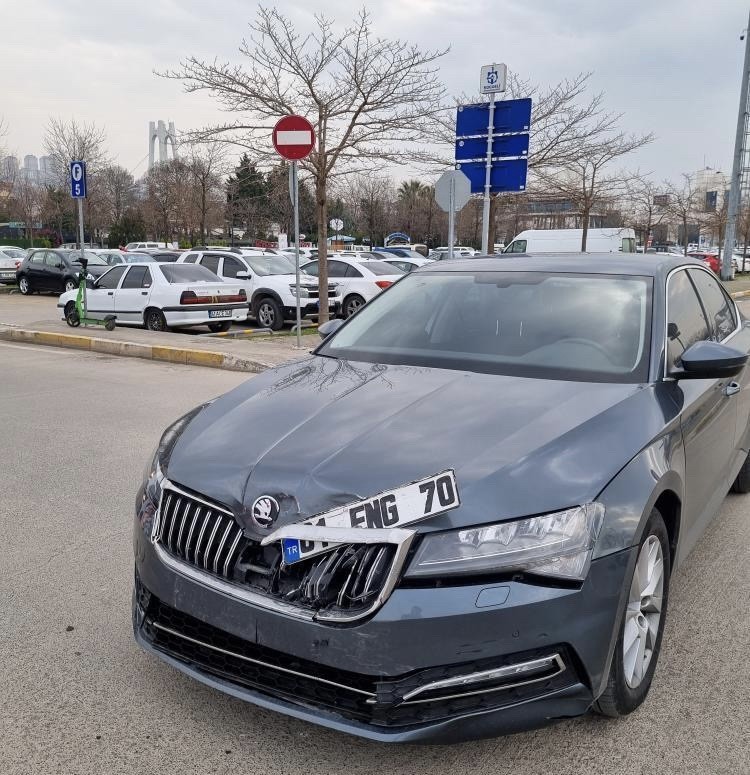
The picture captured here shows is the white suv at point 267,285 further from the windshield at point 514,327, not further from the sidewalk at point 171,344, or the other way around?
the windshield at point 514,327

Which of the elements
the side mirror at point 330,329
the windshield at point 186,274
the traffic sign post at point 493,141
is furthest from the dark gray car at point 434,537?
the windshield at point 186,274

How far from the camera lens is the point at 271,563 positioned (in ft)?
7.39

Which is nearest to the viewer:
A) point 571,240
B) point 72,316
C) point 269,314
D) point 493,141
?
point 493,141

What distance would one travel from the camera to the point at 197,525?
2428 millimetres

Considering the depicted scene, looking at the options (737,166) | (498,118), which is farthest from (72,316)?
(737,166)

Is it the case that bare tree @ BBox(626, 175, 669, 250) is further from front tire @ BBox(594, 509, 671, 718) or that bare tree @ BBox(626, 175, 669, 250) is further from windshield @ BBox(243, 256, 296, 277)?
front tire @ BBox(594, 509, 671, 718)

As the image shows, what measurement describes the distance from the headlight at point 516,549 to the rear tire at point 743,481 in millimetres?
3205

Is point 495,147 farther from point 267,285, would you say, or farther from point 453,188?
point 267,285

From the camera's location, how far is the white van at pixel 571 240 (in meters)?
30.2

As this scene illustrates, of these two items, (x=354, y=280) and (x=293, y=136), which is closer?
(x=293, y=136)

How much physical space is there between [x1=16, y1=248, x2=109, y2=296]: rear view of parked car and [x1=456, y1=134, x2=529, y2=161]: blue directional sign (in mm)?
14138

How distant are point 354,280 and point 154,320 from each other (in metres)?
4.19

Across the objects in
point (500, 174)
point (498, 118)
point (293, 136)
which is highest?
point (498, 118)

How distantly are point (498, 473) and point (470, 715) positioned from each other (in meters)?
0.68
